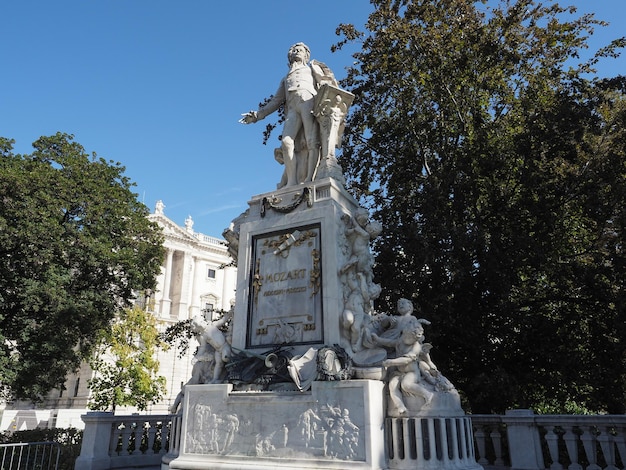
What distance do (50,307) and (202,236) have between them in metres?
40.8

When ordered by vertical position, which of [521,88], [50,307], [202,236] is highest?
[202,236]

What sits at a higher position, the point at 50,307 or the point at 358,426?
the point at 50,307

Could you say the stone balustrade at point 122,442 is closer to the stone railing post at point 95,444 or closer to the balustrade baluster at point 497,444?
the stone railing post at point 95,444

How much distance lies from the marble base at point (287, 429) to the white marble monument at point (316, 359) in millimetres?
14

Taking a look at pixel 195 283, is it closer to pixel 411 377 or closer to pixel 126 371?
pixel 126 371

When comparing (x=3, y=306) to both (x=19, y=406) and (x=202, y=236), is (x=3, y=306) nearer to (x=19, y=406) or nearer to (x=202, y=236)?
(x=19, y=406)

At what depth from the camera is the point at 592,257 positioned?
14039mm

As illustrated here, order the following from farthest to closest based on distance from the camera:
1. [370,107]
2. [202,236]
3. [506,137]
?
1. [202,236]
2. [370,107]
3. [506,137]

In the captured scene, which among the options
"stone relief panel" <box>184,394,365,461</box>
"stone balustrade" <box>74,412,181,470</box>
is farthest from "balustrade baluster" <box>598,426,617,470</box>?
"stone balustrade" <box>74,412,181,470</box>

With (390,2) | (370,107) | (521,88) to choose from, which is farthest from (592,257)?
(390,2)

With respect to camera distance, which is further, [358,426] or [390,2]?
[390,2]

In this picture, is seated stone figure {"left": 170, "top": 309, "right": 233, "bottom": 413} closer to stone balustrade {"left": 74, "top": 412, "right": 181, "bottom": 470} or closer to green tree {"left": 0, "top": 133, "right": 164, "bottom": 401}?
stone balustrade {"left": 74, "top": 412, "right": 181, "bottom": 470}

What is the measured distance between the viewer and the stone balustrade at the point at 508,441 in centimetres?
740

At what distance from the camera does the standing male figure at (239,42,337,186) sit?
9414 mm
